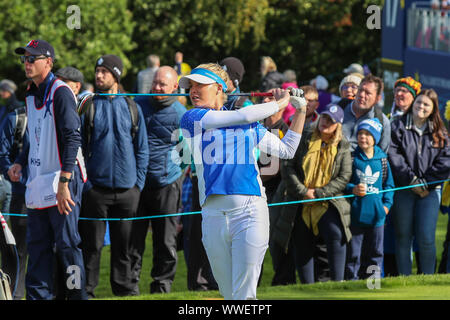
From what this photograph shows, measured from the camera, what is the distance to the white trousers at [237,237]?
5742 millimetres

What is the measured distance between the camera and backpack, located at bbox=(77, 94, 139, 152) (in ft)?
27.7

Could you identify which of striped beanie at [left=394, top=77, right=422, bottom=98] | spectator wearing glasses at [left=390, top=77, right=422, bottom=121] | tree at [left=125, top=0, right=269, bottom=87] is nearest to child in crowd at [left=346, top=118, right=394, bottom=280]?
spectator wearing glasses at [left=390, top=77, right=422, bottom=121]

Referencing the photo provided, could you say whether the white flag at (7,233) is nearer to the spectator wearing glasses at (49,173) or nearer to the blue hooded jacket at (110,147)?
the spectator wearing glasses at (49,173)

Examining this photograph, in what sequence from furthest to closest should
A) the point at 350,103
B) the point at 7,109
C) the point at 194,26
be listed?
1. the point at 194,26
2. the point at 7,109
3. the point at 350,103

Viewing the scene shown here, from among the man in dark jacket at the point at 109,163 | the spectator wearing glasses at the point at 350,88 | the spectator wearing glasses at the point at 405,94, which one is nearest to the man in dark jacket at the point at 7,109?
the man in dark jacket at the point at 109,163

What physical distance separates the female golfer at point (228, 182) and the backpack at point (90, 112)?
2688 millimetres

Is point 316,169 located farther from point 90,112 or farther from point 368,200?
point 90,112

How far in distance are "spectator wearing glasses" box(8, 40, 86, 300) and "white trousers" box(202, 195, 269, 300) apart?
1.89 meters

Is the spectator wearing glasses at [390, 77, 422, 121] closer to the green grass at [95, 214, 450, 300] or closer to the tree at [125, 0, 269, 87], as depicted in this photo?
the green grass at [95, 214, 450, 300]

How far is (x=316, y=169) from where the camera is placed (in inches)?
345

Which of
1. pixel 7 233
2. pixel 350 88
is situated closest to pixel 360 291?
pixel 7 233

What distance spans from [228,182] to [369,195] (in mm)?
3387
